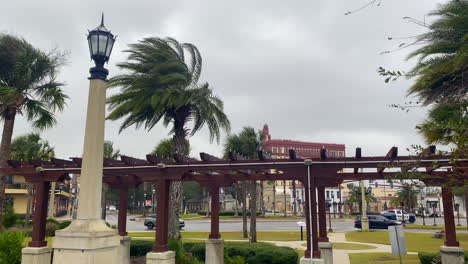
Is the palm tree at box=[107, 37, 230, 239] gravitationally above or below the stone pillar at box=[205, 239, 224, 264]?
above

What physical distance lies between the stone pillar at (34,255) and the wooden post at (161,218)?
12.2ft

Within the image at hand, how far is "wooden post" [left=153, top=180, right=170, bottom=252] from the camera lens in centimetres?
1114

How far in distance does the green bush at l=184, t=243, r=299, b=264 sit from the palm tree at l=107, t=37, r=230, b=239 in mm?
2452

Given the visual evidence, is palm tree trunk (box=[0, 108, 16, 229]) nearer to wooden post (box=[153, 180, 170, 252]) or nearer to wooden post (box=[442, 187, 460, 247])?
wooden post (box=[153, 180, 170, 252])

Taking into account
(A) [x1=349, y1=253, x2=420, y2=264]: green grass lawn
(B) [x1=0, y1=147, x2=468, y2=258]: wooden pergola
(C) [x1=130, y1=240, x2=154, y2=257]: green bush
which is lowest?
(A) [x1=349, y1=253, x2=420, y2=264]: green grass lawn

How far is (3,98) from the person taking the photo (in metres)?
14.8

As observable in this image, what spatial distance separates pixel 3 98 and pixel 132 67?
551 cm

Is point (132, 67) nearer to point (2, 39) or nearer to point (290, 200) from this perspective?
point (2, 39)

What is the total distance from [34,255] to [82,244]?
6.58m

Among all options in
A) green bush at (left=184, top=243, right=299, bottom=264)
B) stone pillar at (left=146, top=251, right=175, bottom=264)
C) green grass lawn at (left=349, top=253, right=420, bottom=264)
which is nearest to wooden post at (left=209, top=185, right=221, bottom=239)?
green bush at (left=184, top=243, right=299, bottom=264)

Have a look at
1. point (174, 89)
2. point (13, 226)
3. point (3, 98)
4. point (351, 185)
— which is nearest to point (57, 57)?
point (3, 98)

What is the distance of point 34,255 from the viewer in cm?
1151

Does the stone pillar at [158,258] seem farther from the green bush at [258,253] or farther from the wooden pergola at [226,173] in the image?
the green bush at [258,253]

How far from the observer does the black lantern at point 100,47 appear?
6.78 meters
